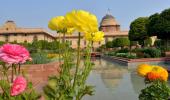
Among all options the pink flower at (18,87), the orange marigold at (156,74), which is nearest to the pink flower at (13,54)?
the pink flower at (18,87)

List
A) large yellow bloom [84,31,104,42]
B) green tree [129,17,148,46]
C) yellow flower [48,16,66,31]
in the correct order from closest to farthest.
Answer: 1. yellow flower [48,16,66,31]
2. large yellow bloom [84,31,104,42]
3. green tree [129,17,148,46]

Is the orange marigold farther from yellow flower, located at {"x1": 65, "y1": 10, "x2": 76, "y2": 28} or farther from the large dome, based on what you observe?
the large dome

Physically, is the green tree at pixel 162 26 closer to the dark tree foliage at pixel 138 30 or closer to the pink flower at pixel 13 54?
the dark tree foliage at pixel 138 30

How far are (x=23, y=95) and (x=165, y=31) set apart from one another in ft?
88.1

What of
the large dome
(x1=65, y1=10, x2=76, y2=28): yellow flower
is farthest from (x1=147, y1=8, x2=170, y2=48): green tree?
the large dome

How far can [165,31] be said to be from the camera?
91.3ft

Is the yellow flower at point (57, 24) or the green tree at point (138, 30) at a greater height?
the green tree at point (138, 30)

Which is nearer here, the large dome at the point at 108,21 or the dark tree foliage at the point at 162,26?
the dark tree foliage at the point at 162,26

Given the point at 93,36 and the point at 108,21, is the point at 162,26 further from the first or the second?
the point at 108,21

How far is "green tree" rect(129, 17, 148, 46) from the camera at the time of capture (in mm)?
40906

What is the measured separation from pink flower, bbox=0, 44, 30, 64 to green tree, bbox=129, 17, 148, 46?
3966cm

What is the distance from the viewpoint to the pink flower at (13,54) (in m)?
1.49

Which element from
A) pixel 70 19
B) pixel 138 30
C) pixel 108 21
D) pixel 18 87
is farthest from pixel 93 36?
Result: pixel 108 21

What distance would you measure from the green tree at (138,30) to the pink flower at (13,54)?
39.7 m
